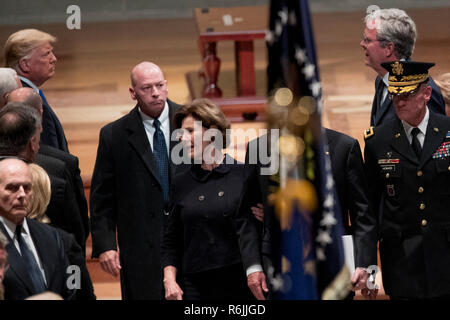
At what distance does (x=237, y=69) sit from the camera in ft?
21.0

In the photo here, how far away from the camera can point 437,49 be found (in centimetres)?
671

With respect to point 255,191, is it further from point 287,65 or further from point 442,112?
point 287,65

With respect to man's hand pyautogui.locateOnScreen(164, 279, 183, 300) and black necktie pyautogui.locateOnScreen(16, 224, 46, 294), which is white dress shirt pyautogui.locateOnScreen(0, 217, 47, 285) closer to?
black necktie pyautogui.locateOnScreen(16, 224, 46, 294)

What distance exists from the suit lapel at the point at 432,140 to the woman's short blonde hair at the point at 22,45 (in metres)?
1.65

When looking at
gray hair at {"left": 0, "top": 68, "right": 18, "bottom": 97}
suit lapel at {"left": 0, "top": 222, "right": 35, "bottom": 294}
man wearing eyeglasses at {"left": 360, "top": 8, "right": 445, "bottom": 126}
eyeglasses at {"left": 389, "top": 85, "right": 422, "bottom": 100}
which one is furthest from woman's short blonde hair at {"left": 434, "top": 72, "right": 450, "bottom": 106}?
suit lapel at {"left": 0, "top": 222, "right": 35, "bottom": 294}

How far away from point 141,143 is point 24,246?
3.31 ft

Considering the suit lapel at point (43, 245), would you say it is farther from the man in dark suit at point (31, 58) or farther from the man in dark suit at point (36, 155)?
the man in dark suit at point (31, 58)

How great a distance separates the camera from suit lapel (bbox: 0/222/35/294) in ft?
8.34

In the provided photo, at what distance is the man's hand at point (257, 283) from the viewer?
287cm

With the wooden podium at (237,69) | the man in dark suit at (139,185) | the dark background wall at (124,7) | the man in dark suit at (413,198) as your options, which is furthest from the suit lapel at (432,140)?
the dark background wall at (124,7)

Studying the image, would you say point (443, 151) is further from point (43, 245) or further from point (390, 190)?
point (43, 245)

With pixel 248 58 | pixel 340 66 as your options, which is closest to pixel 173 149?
pixel 248 58
